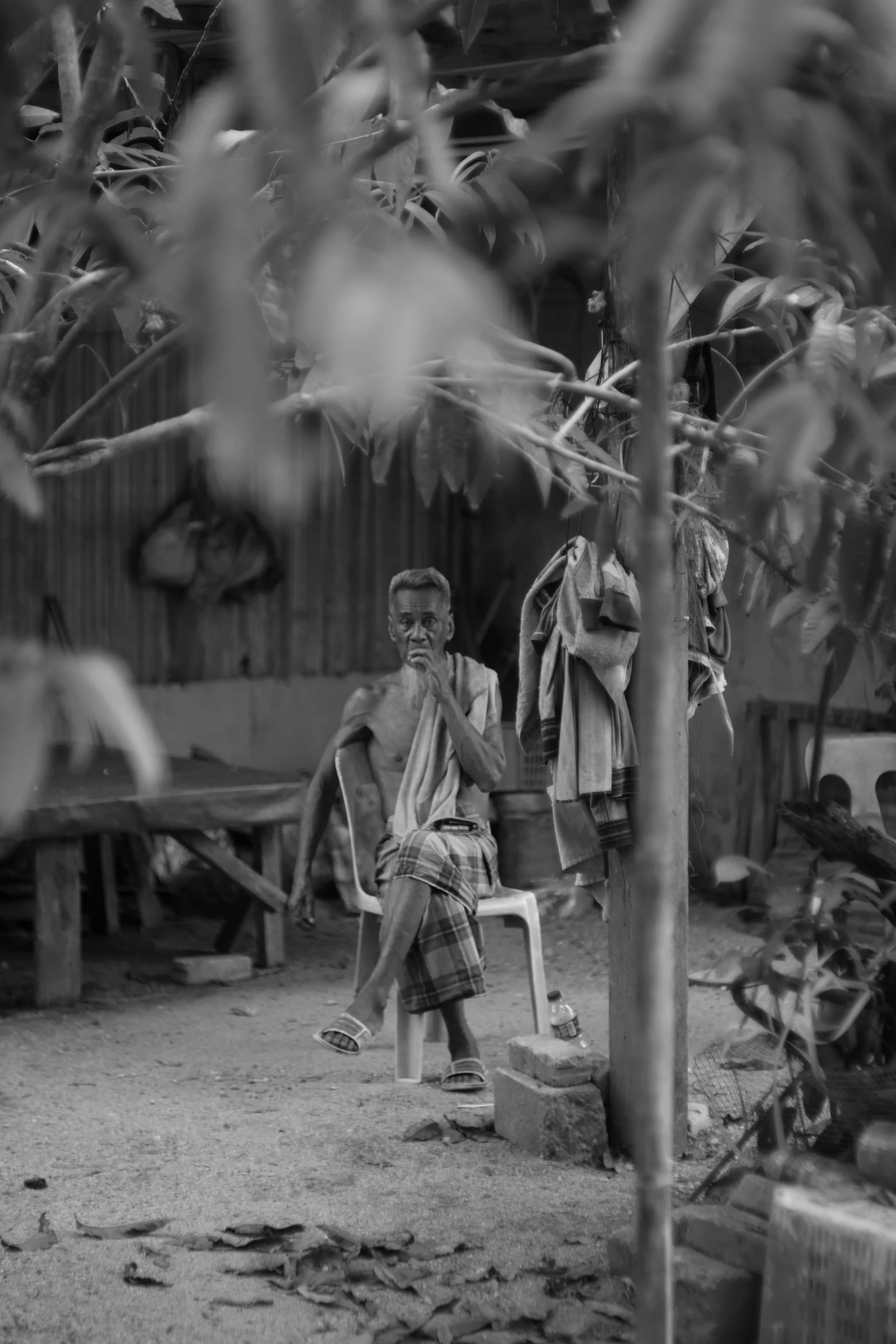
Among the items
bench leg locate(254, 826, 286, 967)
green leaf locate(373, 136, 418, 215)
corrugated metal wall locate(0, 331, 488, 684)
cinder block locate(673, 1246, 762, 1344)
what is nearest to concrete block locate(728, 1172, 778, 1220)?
cinder block locate(673, 1246, 762, 1344)

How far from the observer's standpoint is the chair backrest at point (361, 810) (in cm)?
504

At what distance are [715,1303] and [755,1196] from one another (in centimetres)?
24

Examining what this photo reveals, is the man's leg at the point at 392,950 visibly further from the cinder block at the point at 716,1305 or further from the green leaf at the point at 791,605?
the green leaf at the point at 791,605

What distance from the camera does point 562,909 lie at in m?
7.41

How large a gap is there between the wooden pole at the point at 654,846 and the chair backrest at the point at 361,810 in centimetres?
378

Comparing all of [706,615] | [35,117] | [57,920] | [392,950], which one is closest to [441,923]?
[392,950]

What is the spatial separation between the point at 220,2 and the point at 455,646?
655cm

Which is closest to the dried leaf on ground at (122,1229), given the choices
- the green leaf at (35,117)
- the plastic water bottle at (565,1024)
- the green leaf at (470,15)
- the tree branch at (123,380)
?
the plastic water bottle at (565,1024)

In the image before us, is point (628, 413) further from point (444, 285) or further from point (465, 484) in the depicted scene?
point (444, 285)

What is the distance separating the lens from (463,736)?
480 centimetres

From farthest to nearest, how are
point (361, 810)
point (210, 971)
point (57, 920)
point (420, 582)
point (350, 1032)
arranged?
point (210, 971) < point (57, 920) < point (361, 810) < point (420, 582) < point (350, 1032)

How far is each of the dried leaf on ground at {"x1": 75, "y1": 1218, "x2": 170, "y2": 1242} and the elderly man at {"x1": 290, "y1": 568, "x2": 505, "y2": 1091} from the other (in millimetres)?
1114

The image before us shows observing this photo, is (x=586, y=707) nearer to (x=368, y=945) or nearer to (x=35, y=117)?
(x=368, y=945)

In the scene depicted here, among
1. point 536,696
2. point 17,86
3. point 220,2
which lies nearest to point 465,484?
point 220,2
